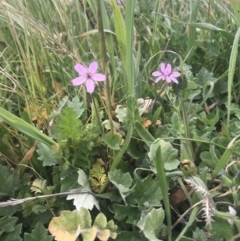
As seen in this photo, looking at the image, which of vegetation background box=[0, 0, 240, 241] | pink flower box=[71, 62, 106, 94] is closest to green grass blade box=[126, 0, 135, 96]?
vegetation background box=[0, 0, 240, 241]

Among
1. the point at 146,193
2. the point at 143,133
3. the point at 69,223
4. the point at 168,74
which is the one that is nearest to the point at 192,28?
the point at 168,74

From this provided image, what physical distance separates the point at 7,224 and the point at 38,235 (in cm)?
6

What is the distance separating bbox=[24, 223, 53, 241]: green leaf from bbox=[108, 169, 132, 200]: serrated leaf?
0.14 m

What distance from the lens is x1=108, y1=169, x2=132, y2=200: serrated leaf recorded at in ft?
2.45

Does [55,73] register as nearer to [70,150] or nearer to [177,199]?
[70,150]

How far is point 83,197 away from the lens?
2.49ft

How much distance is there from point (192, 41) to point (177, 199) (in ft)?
1.53

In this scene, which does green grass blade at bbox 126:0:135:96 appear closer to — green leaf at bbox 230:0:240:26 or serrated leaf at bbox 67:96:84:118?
serrated leaf at bbox 67:96:84:118

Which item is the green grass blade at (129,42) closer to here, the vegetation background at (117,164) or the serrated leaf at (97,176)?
the vegetation background at (117,164)

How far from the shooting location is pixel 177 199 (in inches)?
31.0

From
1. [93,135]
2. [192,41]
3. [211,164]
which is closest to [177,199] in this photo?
[211,164]

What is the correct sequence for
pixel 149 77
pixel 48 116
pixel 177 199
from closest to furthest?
pixel 177 199 → pixel 48 116 → pixel 149 77

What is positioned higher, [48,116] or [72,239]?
[48,116]

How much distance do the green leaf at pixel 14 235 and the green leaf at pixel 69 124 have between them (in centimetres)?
17
